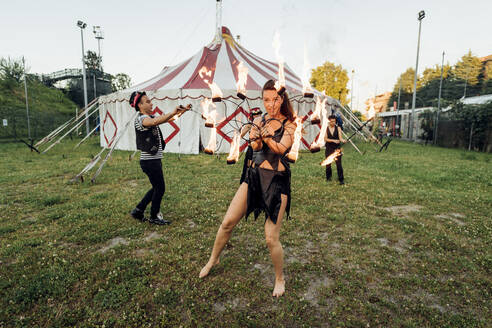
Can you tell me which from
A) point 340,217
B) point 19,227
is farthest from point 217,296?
point 19,227

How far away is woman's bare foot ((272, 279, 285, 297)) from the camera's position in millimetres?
2875

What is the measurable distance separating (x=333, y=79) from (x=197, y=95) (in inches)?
1369

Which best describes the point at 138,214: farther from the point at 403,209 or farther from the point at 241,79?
the point at 403,209

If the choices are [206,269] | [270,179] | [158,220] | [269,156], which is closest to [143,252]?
[158,220]

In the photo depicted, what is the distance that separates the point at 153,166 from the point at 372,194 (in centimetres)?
531

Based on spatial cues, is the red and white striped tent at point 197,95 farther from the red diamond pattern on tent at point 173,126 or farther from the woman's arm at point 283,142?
the woman's arm at point 283,142

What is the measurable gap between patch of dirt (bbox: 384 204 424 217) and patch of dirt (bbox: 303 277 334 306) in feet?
10.1

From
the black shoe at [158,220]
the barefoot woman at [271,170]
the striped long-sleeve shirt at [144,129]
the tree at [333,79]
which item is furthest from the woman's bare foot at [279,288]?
the tree at [333,79]

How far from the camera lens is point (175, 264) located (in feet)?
11.3

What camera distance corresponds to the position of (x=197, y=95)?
12.8 metres

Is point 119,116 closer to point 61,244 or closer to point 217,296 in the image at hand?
point 61,244

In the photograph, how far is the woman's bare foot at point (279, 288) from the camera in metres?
2.88

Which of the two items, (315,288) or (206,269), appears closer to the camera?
(315,288)

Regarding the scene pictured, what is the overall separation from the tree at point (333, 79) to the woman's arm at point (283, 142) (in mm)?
41191
